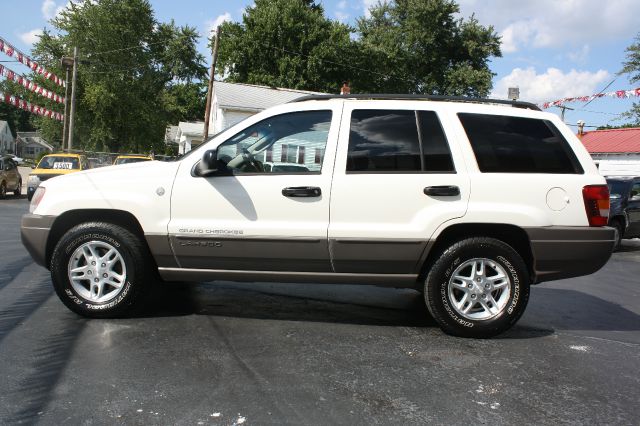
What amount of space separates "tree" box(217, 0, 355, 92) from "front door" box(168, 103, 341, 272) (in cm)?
3779

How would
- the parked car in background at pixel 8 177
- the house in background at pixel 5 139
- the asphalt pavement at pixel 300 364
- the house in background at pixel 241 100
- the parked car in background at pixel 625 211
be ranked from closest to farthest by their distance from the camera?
the asphalt pavement at pixel 300 364 < the parked car in background at pixel 625 211 < the parked car in background at pixel 8 177 < the house in background at pixel 241 100 < the house in background at pixel 5 139

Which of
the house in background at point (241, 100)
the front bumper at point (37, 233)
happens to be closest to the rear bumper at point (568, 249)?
the front bumper at point (37, 233)

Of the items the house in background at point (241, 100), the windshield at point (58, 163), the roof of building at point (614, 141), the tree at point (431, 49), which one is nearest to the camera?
the windshield at point (58, 163)

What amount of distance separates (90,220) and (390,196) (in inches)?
99.9

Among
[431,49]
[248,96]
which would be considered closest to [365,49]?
[431,49]

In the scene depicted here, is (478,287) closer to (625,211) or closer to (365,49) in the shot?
(625,211)

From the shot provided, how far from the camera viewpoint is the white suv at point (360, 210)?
13.8 ft

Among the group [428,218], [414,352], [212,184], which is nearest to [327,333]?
[414,352]

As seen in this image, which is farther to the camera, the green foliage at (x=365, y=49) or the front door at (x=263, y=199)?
the green foliage at (x=365, y=49)

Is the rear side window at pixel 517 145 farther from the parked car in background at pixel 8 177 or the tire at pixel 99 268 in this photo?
the parked car in background at pixel 8 177

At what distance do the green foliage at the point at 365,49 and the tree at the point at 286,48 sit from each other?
0.25 feet

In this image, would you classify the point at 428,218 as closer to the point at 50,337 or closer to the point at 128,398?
the point at 128,398

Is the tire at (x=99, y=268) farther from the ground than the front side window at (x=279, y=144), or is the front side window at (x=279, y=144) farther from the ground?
the front side window at (x=279, y=144)

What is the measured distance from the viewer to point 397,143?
431cm
